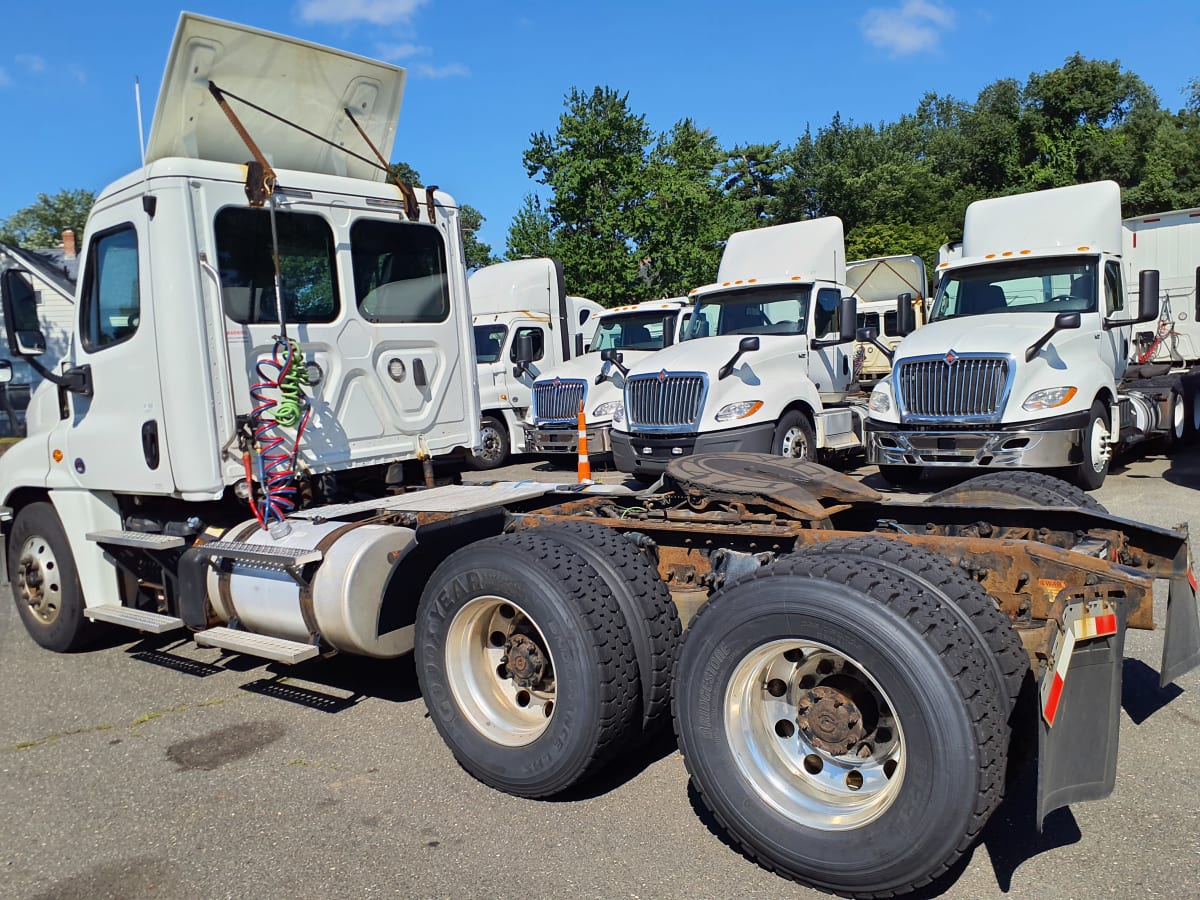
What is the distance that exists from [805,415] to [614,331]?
5.12 meters

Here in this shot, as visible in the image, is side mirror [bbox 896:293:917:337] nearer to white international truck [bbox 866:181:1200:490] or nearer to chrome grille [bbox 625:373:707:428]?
white international truck [bbox 866:181:1200:490]

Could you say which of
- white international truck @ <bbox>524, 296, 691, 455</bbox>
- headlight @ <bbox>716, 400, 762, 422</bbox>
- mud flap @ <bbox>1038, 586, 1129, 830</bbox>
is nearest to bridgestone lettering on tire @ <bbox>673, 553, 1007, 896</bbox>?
mud flap @ <bbox>1038, 586, 1129, 830</bbox>

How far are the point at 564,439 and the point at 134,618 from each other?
8.61 m

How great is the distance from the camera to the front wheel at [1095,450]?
9438 millimetres

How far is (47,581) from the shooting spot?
5867 mm

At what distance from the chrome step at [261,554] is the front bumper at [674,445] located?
5.74 metres

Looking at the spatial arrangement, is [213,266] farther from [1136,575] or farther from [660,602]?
[1136,575]

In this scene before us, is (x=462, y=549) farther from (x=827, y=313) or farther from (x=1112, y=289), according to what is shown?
(x=1112, y=289)

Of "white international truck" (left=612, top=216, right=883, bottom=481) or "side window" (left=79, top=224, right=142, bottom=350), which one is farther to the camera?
"white international truck" (left=612, top=216, right=883, bottom=481)

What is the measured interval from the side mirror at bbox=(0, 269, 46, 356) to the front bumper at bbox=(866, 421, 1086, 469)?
309 inches

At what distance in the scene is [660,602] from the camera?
365 cm

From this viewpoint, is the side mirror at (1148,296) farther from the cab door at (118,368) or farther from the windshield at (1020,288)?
the cab door at (118,368)

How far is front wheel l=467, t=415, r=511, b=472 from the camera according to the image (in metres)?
14.6

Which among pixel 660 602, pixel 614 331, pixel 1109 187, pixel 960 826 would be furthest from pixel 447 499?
pixel 614 331
